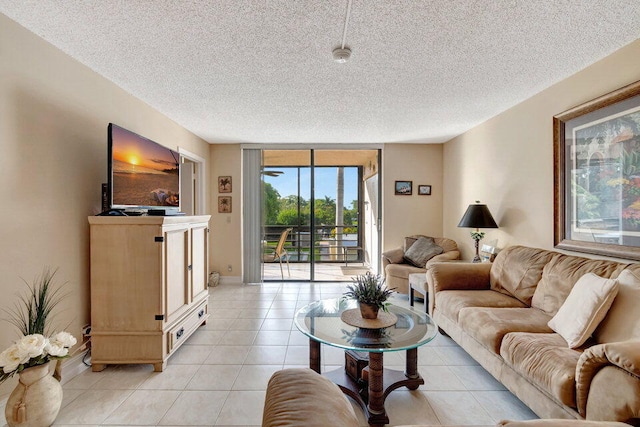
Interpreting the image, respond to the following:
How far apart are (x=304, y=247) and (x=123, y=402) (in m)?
3.73

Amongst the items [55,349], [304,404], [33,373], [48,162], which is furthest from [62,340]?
[304,404]

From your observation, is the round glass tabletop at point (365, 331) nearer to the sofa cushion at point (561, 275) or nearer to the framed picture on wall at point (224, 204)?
the sofa cushion at point (561, 275)

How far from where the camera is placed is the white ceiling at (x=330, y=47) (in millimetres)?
1649

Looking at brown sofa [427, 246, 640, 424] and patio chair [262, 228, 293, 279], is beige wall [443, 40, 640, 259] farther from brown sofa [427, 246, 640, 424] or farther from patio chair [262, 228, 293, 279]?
patio chair [262, 228, 293, 279]

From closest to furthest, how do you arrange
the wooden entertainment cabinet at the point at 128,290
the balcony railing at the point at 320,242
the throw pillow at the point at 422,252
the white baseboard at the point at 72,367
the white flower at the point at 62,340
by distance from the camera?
the white flower at the point at 62,340 → the white baseboard at the point at 72,367 → the wooden entertainment cabinet at the point at 128,290 → the throw pillow at the point at 422,252 → the balcony railing at the point at 320,242

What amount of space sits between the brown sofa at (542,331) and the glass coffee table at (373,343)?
19.1 inches

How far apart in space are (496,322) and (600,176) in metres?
1.33

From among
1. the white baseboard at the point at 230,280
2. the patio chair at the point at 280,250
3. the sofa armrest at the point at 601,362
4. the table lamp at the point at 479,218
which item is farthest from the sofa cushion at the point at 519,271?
the white baseboard at the point at 230,280

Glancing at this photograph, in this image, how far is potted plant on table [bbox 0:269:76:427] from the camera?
1.54 meters

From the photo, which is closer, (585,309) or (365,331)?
(585,309)

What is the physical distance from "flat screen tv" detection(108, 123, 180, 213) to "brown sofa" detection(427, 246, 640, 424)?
278 centimetres

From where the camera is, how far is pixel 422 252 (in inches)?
168

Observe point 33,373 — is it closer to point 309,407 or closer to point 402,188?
point 309,407

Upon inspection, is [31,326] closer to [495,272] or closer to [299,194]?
[495,272]
